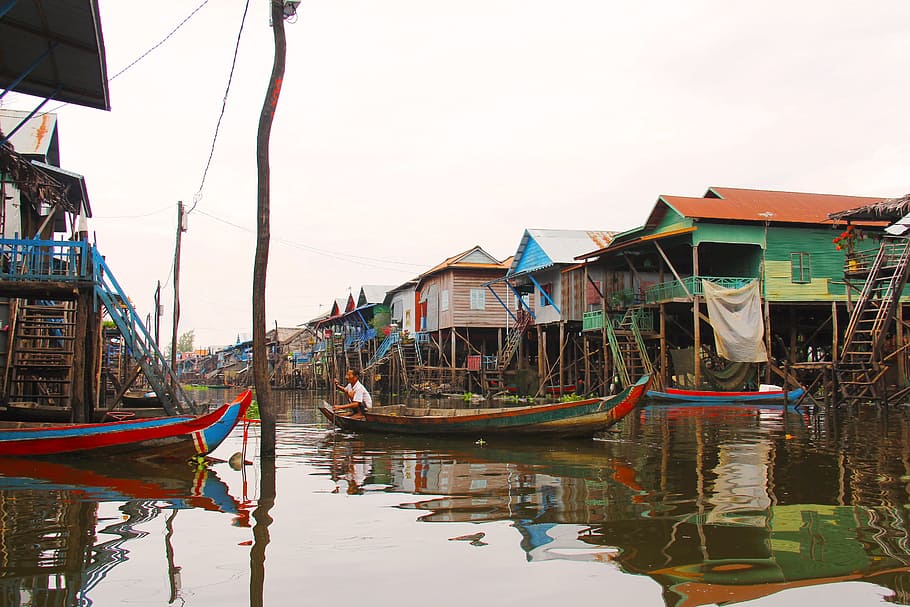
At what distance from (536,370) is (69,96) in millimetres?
22045

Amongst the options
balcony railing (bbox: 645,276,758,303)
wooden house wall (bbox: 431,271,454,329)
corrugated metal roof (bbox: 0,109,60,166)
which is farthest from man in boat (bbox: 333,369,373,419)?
wooden house wall (bbox: 431,271,454,329)

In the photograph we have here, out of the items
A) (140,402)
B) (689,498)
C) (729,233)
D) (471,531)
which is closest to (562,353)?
(729,233)

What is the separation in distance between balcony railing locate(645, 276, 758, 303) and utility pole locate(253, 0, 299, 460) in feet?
47.4

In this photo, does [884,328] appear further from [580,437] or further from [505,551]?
[505,551]

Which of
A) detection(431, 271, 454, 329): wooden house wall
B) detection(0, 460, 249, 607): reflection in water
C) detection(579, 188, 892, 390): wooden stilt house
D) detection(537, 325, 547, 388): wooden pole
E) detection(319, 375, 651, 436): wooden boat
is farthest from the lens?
detection(431, 271, 454, 329): wooden house wall

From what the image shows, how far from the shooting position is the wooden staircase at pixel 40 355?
45.0 feet

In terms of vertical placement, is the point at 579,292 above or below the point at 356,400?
above

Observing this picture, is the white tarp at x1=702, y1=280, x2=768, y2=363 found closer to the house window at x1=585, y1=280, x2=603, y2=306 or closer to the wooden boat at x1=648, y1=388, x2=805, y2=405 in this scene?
the wooden boat at x1=648, y1=388, x2=805, y2=405

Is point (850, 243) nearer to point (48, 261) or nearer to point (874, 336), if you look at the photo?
point (874, 336)

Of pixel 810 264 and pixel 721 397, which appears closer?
pixel 721 397

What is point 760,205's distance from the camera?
2381 cm

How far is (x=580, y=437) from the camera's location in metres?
12.4

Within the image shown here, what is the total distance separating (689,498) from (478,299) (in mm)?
26116

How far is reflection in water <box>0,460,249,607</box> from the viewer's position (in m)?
4.77
